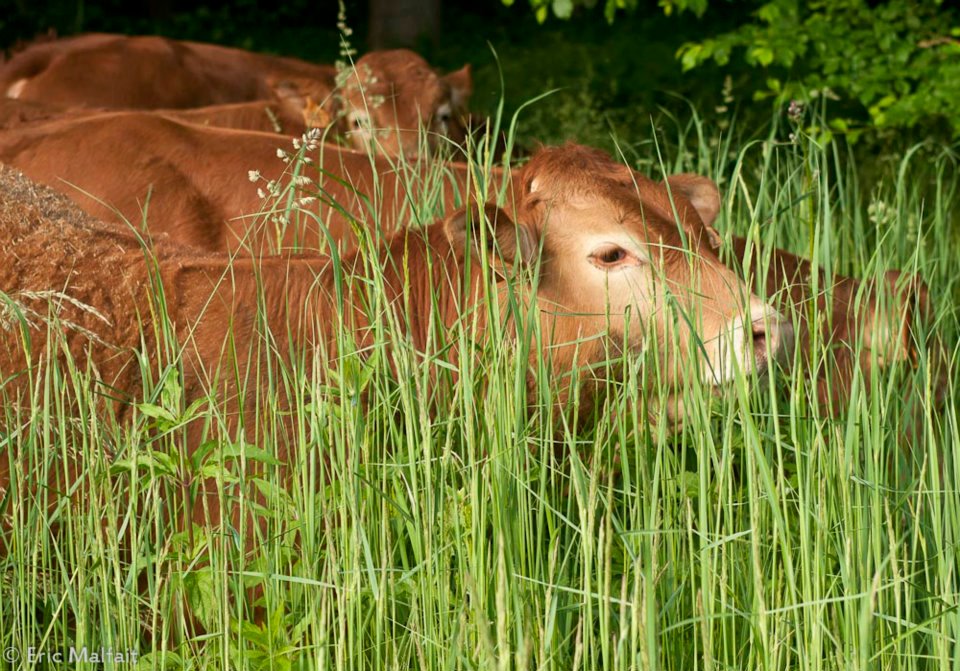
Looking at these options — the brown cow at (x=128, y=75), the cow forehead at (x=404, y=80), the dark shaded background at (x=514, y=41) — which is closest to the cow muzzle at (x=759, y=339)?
the cow forehead at (x=404, y=80)

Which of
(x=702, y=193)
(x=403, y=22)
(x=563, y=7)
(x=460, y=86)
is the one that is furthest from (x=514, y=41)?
(x=702, y=193)

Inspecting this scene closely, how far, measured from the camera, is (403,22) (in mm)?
15555

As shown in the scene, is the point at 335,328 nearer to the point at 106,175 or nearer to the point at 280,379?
the point at 280,379

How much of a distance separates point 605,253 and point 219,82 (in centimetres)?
674

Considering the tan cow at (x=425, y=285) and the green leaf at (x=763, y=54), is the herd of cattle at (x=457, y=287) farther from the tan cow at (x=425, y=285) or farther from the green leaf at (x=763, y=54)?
the green leaf at (x=763, y=54)

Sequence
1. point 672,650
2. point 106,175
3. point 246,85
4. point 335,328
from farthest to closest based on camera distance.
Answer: point 246,85 → point 106,175 → point 335,328 → point 672,650

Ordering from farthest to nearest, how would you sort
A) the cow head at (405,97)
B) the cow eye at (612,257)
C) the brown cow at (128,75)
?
the brown cow at (128,75) < the cow head at (405,97) < the cow eye at (612,257)

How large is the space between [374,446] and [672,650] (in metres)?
0.86

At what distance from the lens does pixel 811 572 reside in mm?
2922

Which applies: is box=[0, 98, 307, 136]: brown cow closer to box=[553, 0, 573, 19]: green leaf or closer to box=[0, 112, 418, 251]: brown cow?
box=[0, 112, 418, 251]: brown cow

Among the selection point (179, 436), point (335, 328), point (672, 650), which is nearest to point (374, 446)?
point (335, 328)

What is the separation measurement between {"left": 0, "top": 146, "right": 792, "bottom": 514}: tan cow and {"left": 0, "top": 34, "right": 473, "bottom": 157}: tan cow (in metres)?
3.56

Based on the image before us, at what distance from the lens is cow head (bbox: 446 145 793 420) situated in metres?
→ 3.62

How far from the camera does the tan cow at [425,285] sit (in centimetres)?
360
